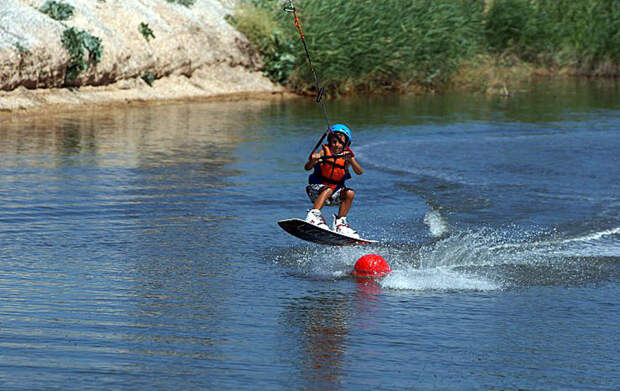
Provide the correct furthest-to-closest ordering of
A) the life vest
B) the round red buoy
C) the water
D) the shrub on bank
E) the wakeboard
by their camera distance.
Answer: the shrub on bank, the life vest, the wakeboard, the round red buoy, the water

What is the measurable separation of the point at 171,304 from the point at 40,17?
751 inches

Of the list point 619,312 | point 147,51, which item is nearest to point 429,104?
point 147,51

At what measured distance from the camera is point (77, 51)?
2583cm

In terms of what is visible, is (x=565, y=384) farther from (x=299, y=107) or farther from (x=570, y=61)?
(x=570, y=61)

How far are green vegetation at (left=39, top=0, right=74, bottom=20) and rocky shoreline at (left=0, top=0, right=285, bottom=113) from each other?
0.23 m

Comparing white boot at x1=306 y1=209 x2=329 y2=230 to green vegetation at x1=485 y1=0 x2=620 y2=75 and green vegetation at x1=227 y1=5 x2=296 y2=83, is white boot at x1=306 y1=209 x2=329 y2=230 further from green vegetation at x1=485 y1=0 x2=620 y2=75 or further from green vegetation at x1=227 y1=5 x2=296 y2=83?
green vegetation at x1=485 y1=0 x2=620 y2=75

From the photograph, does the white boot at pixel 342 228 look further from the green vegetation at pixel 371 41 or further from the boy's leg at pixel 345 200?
the green vegetation at pixel 371 41

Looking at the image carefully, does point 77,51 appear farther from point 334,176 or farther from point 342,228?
point 342,228

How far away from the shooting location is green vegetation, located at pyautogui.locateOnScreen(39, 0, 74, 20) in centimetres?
2634

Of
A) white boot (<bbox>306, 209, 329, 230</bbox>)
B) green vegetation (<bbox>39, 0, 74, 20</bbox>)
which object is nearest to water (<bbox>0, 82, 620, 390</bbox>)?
white boot (<bbox>306, 209, 329, 230</bbox>)

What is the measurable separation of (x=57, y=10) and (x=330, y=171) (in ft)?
57.0

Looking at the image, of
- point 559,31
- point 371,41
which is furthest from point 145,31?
point 559,31

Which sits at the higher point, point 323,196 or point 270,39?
point 270,39

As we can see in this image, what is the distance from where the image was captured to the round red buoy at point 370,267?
9.38 metres
